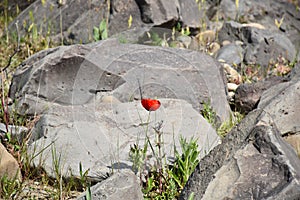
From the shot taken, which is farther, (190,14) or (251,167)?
(190,14)

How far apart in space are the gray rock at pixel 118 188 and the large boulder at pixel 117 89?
1.00 m

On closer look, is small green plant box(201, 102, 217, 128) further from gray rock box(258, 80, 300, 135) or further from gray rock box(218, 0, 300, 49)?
gray rock box(218, 0, 300, 49)

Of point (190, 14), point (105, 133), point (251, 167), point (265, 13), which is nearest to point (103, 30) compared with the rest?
point (190, 14)

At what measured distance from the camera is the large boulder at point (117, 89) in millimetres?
4105

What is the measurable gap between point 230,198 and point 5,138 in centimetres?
186

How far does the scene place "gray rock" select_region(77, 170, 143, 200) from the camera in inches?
115

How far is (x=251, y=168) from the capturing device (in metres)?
2.81

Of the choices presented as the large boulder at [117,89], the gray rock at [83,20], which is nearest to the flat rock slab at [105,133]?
the large boulder at [117,89]

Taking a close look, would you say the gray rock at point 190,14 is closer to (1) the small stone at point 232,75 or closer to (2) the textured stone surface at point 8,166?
(1) the small stone at point 232,75

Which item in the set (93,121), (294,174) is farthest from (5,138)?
(294,174)

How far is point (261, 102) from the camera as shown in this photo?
15.0 ft

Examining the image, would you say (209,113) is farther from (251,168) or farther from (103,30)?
(103,30)

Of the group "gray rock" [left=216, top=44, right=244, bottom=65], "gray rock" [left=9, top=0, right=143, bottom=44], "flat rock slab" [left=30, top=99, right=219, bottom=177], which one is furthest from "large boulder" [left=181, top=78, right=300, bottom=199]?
"gray rock" [left=9, top=0, right=143, bottom=44]

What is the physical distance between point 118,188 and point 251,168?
26.9 inches
